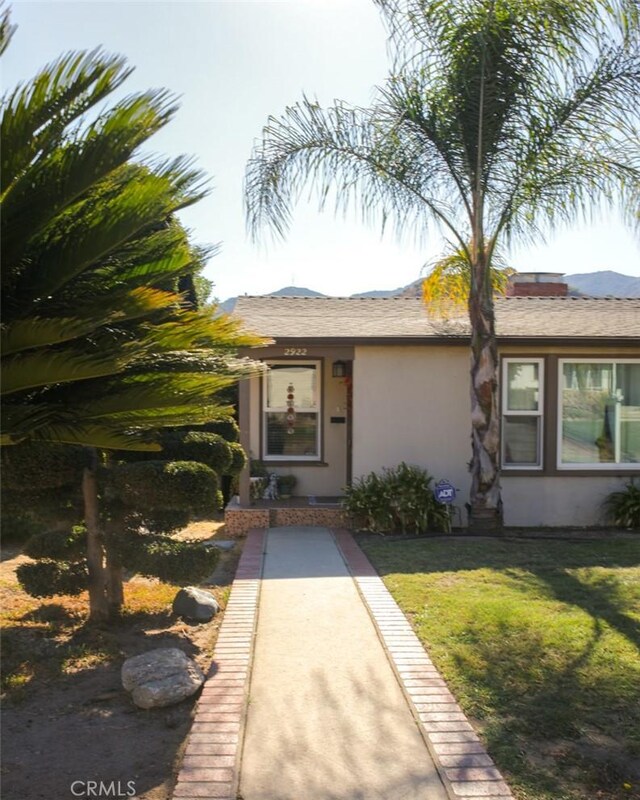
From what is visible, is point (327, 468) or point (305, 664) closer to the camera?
point (305, 664)

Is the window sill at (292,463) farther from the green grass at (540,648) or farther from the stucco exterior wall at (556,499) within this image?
the green grass at (540,648)

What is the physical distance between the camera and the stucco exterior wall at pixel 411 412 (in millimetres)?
11094

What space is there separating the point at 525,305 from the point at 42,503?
31.8 ft

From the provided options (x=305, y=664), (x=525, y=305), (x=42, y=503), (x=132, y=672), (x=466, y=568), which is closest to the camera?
(x=132, y=672)

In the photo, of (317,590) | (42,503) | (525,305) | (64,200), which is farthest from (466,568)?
(525,305)

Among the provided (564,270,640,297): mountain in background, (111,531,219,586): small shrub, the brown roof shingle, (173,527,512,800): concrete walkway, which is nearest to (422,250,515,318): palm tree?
the brown roof shingle

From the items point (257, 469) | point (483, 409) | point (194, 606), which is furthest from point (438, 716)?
point (257, 469)

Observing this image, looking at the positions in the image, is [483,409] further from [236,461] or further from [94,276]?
[94,276]

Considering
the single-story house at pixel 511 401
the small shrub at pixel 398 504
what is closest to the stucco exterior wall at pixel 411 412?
the single-story house at pixel 511 401

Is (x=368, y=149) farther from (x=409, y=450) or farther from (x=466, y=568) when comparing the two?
(x=466, y=568)

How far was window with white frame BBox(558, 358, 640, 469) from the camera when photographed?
37.6 ft

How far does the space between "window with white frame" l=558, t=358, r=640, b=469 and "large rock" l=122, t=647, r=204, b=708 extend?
787 cm

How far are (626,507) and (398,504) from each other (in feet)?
11.1

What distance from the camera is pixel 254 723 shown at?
171 inches
